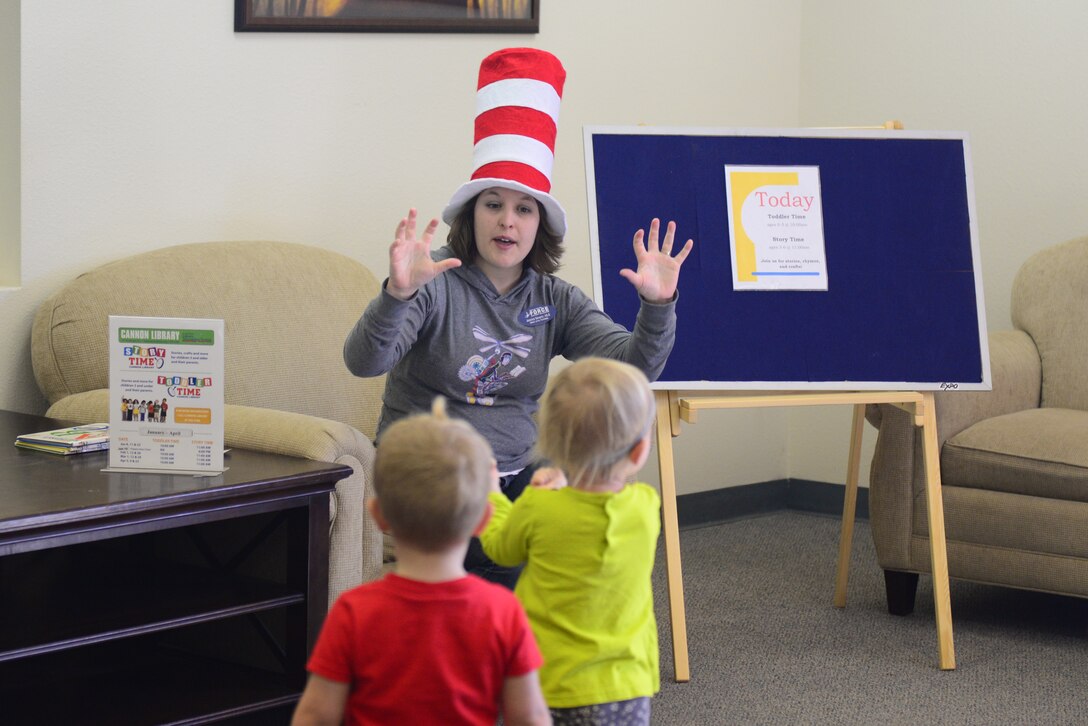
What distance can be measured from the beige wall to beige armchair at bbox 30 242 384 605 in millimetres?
213

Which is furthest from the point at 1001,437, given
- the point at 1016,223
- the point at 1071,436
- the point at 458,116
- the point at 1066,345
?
the point at 458,116

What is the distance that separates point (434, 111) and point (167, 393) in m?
1.62

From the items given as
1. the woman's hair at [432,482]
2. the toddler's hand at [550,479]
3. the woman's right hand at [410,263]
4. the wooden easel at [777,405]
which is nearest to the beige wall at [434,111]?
the wooden easel at [777,405]

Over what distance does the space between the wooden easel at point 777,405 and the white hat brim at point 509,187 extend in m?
0.56

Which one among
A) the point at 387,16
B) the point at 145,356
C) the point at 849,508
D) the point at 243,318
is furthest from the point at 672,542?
the point at 387,16

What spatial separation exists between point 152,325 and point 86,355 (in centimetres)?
71

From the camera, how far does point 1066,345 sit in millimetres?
3287

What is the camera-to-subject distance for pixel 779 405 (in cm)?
271

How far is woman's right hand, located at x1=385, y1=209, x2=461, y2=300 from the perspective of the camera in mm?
1897

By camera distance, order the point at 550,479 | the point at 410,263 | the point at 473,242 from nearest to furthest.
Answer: the point at 550,479 < the point at 410,263 < the point at 473,242

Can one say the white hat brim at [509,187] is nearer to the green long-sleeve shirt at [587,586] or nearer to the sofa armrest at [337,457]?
the sofa armrest at [337,457]

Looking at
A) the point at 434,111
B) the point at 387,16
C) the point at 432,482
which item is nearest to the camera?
the point at 432,482

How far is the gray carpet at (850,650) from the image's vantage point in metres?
2.45

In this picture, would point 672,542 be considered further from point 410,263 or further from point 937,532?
point 410,263
